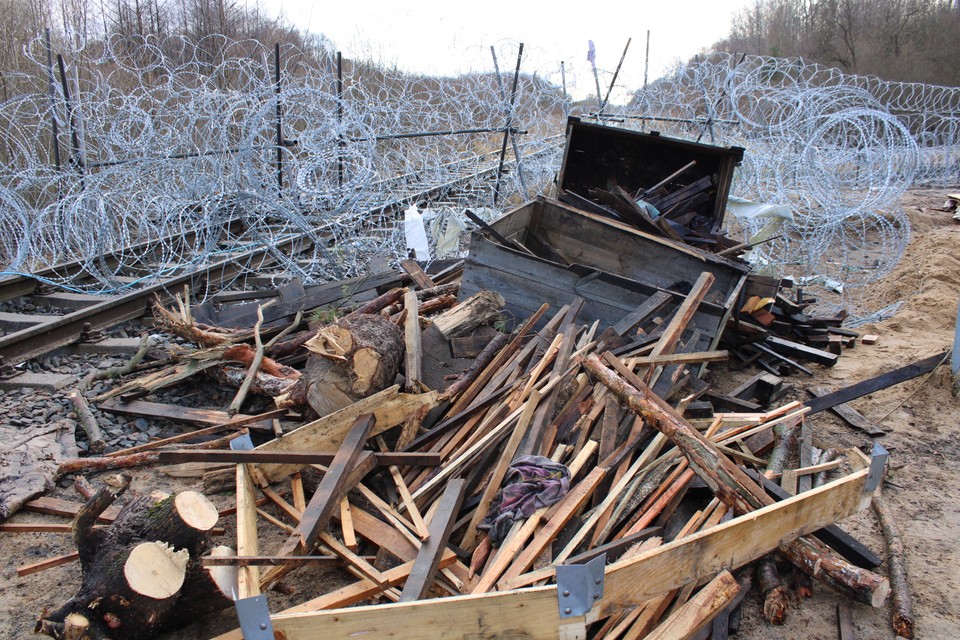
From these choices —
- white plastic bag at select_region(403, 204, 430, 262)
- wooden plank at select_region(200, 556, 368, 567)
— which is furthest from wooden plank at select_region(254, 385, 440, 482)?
white plastic bag at select_region(403, 204, 430, 262)

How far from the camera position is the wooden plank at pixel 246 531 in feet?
9.82

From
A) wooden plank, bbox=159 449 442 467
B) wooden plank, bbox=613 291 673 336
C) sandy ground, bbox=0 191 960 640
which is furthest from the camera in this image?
wooden plank, bbox=613 291 673 336

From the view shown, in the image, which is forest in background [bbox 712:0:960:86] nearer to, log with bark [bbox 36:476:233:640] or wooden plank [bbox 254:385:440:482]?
wooden plank [bbox 254:385:440:482]

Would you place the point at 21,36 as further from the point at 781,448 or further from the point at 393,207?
the point at 781,448

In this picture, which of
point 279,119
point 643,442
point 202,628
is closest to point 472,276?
point 643,442

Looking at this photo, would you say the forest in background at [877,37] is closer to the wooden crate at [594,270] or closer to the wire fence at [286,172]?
the wire fence at [286,172]

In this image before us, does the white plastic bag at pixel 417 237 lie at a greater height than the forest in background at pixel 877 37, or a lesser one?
lesser

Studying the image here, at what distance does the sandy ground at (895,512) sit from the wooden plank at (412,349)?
1.47 m

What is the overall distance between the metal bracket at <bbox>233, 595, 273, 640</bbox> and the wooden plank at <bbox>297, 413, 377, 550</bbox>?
3.91 ft

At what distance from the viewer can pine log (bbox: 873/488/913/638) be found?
3410 mm

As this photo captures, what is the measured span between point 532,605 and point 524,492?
1310mm

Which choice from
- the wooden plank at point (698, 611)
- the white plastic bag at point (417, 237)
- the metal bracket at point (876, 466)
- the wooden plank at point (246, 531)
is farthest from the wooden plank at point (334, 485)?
the white plastic bag at point (417, 237)

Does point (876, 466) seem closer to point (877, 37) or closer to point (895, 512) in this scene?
point (895, 512)

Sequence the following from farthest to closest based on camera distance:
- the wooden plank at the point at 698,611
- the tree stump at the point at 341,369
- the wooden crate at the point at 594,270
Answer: the wooden crate at the point at 594,270, the tree stump at the point at 341,369, the wooden plank at the point at 698,611
